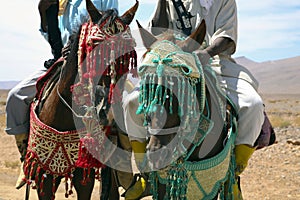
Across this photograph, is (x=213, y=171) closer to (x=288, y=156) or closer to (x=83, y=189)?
(x=83, y=189)

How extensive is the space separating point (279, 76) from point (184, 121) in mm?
138046

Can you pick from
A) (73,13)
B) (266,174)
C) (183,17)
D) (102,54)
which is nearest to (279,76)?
(266,174)

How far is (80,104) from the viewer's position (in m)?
4.09

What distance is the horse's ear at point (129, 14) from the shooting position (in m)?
4.12

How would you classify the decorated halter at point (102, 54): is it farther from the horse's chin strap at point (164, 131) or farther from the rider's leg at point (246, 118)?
the rider's leg at point (246, 118)

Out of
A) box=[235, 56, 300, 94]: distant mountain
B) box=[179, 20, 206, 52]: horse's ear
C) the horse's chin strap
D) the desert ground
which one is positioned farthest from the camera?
box=[235, 56, 300, 94]: distant mountain

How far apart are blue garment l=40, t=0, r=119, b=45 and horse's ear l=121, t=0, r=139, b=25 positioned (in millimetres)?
454

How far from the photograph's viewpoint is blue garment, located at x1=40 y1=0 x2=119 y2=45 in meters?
4.73

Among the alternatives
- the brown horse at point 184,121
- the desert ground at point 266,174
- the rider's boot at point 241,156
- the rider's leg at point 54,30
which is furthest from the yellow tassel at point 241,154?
the desert ground at point 266,174

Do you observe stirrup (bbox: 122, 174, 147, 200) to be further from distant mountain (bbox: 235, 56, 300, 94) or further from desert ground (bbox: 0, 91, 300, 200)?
distant mountain (bbox: 235, 56, 300, 94)

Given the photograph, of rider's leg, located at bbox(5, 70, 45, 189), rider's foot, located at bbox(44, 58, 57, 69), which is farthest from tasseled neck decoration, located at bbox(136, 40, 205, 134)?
rider's leg, located at bbox(5, 70, 45, 189)

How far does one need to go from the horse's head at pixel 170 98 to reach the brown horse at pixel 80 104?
54 cm

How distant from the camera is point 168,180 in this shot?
11.6 feet

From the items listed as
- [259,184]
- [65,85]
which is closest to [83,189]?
[65,85]
